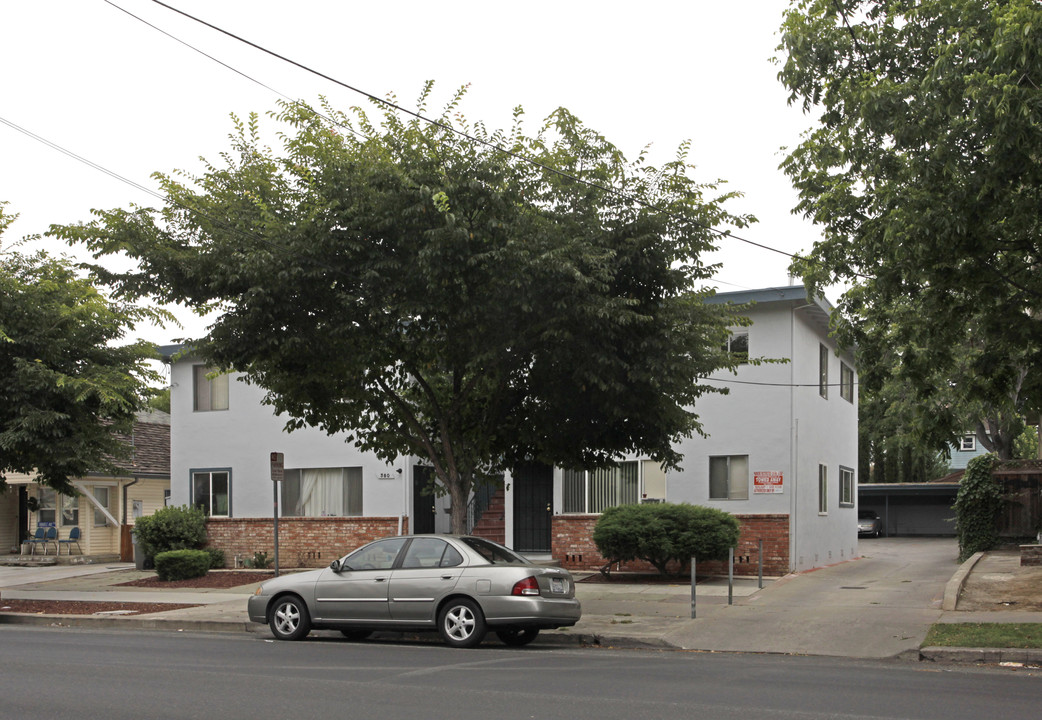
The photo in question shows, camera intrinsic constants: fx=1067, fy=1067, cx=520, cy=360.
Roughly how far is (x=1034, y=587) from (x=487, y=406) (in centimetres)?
902

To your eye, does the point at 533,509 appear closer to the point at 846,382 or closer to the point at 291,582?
the point at 846,382

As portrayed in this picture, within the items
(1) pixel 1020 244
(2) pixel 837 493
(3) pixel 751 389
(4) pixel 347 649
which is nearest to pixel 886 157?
(1) pixel 1020 244

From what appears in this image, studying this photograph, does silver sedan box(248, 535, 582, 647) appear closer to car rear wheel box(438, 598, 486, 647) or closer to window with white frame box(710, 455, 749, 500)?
car rear wheel box(438, 598, 486, 647)

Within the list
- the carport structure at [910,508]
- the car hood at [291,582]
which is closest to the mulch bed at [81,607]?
the car hood at [291,582]

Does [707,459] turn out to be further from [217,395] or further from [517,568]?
[217,395]

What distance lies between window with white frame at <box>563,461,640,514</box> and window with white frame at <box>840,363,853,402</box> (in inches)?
309

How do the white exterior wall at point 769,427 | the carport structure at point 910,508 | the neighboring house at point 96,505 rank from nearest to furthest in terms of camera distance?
the white exterior wall at point 769,427
the neighboring house at point 96,505
the carport structure at point 910,508

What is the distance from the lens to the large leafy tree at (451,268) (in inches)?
539

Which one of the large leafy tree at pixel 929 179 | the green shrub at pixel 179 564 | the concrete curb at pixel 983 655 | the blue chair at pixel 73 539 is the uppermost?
the large leafy tree at pixel 929 179

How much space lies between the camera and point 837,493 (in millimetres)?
27844

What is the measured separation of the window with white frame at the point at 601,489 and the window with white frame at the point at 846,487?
8232 millimetres

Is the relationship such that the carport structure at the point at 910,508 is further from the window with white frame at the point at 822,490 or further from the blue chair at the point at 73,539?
the blue chair at the point at 73,539

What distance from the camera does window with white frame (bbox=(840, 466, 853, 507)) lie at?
28.8 meters

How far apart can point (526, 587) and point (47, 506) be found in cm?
2545
